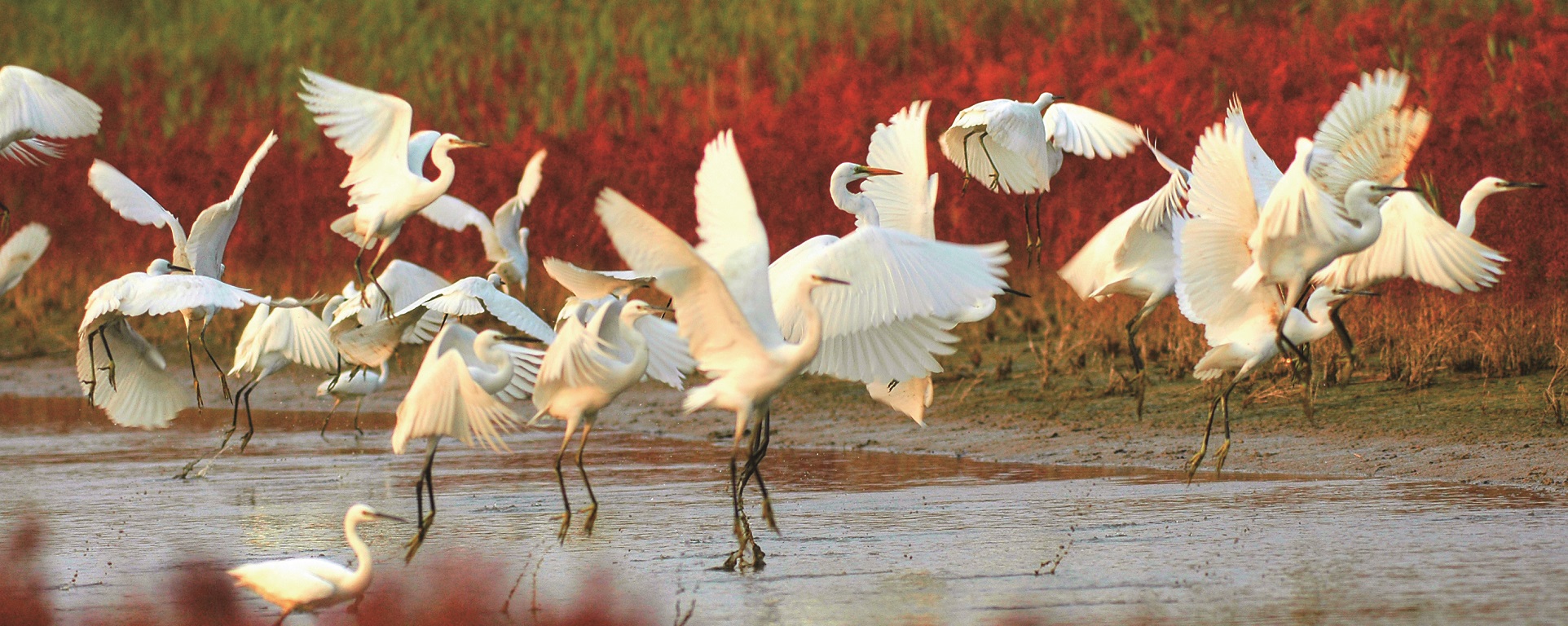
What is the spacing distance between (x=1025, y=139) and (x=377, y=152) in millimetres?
3178

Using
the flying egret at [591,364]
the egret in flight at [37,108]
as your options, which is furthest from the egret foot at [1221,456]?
the egret in flight at [37,108]

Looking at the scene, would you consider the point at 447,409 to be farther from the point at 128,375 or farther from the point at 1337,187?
the point at 1337,187

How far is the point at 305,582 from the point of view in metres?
6.11

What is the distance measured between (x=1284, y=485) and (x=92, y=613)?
16.9 feet

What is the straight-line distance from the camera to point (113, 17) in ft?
115

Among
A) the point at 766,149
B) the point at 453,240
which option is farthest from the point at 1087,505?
the point at 453,240

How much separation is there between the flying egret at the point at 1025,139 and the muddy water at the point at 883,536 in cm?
154

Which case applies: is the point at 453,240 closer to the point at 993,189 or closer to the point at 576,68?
the point at 576,68

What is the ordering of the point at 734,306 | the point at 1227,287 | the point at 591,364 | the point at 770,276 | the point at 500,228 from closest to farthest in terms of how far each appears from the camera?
the point at 734,306
the point at 591,364
the point at 770,276
the point at 1227,287
the point at 500,228

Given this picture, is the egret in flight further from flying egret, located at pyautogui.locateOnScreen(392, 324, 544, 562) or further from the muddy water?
flying egret, located at pyautogui.locateOnScreen(392, 324, 544, 562)

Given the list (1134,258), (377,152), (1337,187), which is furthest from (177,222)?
(1337,187)

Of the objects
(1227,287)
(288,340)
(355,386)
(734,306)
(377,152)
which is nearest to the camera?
(734,306)

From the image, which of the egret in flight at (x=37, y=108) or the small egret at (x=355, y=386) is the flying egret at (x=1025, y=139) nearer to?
the small egret at (x=355, y=386)

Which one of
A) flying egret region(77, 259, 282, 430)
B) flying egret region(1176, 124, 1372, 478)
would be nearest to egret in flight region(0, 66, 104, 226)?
flying egret region(77, 259, 282, 430)
